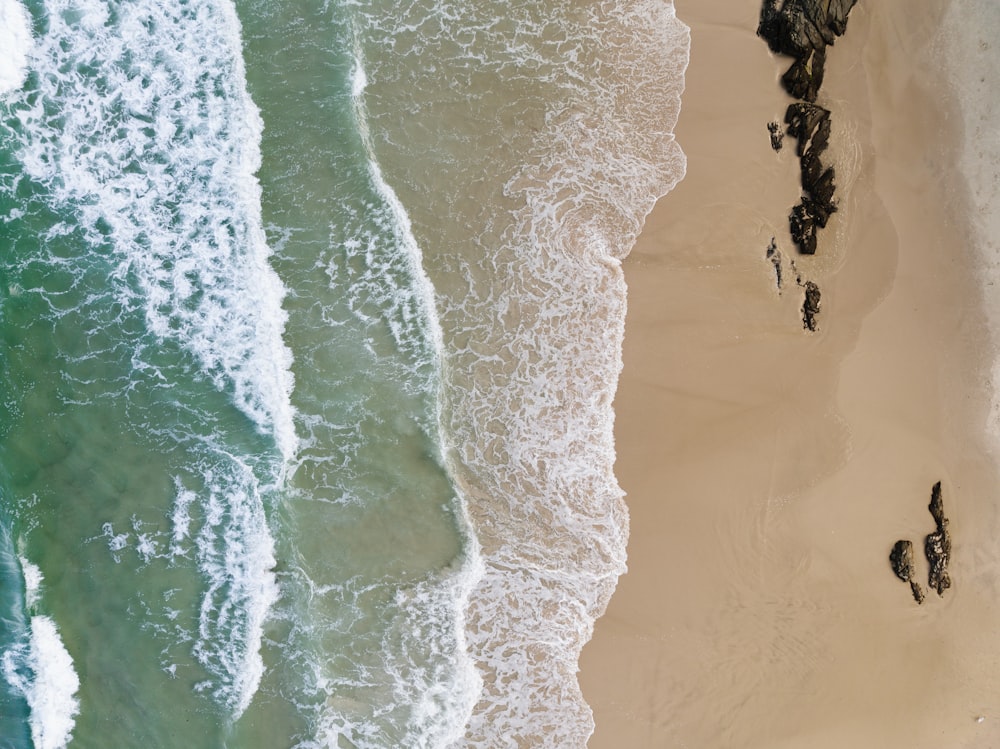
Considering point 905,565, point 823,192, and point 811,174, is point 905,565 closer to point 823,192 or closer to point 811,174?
point 823,192

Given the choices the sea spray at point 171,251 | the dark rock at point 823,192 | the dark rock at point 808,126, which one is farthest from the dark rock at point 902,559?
the sea spray at point 171,251

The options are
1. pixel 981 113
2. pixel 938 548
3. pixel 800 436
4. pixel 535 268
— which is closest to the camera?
pixel 535 268

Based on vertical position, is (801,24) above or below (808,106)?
above

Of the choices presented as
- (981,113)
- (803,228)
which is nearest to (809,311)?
(803,228)

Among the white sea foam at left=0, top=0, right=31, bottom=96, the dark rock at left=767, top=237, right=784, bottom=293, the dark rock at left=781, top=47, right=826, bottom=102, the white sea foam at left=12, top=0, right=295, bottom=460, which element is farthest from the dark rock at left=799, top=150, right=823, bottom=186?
the white sea foam at left=0, top=0, right=31, bottom=96

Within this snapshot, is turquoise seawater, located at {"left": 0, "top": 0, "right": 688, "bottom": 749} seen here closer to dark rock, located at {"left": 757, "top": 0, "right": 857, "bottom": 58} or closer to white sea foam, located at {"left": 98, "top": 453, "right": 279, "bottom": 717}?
white sea foam, located at {"left": 98, "top": 453, "right": 279, "bottom": 717}

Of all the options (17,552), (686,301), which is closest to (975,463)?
(686,301)

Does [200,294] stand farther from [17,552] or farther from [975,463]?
[975,463]
